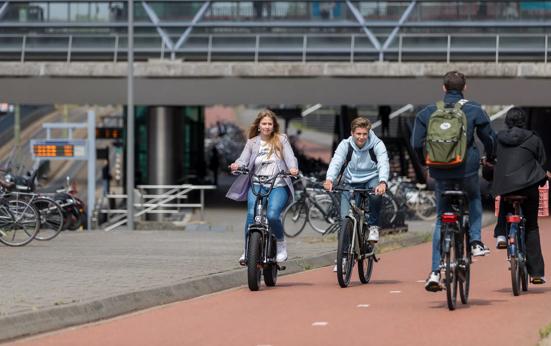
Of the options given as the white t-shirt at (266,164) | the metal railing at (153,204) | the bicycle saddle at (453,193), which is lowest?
the metal railing at (153,204)

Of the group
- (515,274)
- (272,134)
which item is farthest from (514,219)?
(272,134)

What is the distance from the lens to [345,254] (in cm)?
1307

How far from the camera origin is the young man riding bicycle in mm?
13617

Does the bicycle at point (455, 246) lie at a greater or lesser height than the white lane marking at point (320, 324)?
greater

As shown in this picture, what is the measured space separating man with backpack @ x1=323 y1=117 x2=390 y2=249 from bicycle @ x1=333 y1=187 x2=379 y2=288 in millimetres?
94

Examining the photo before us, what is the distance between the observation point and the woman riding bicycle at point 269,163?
44.4 ft

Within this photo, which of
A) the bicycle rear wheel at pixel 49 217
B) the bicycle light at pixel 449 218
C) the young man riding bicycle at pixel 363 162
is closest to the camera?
the bicycle light at pixel 449 218

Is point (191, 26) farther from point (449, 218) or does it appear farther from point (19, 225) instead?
point (449, 218)

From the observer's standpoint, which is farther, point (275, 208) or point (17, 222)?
point (17, 222)

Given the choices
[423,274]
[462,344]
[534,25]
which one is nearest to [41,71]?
[534,25]

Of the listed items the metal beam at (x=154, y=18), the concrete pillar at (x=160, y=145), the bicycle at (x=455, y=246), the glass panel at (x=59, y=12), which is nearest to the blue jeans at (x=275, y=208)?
the bicycle at (x=455, y=246)

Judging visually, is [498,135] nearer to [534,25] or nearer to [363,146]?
[363,146]

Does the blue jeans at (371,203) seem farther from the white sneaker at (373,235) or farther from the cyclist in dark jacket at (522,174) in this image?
the cyclist in dark jacket at (522,174)

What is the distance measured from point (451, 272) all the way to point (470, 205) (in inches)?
39.4
